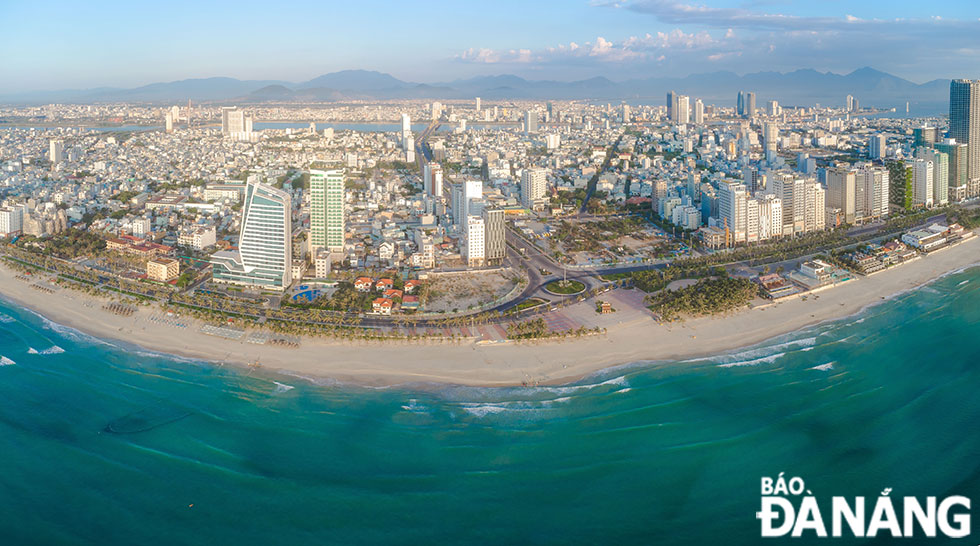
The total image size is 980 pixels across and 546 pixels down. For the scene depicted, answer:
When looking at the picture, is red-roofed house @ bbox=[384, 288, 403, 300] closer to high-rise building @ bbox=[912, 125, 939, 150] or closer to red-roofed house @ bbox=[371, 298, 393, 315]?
red-roofed house @ bbox=[371, 298, 393, 315]

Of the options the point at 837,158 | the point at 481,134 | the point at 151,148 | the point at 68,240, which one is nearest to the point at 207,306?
the point at 68,240

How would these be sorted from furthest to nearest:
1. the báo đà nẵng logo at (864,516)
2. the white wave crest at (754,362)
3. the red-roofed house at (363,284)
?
the red-roofed house at (363,284) < the white wave crest at (754,362) < the báo đà nẵng logo at (864,516)

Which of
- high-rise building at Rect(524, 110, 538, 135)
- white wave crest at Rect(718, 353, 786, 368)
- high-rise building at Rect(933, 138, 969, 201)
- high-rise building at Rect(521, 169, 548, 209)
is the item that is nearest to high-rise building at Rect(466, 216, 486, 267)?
white wave crest at Rect(718, 353, 786, 368)

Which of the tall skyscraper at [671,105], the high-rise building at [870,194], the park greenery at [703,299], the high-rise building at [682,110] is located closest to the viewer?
the park greenery at [703,299]

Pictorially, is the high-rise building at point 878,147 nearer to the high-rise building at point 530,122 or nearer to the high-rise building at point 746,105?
the high-rise building at point 530,122

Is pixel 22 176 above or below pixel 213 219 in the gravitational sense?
above

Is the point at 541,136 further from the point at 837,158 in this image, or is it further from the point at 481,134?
the point at 837,158

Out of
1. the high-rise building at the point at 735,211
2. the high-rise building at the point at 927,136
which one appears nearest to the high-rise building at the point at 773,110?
the high-rise building at the point at 927,136
